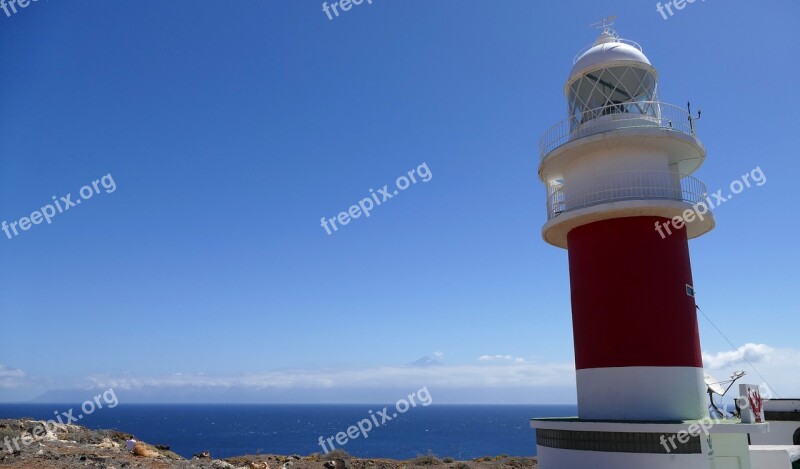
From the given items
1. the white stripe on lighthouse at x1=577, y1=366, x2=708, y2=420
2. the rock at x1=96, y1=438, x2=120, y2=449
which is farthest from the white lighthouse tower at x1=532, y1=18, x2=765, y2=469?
the rock at x1=96, y1=438, x2=120, y2=449

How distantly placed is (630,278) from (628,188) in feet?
7.16

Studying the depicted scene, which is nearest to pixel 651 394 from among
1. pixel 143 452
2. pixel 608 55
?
pixel 608 55

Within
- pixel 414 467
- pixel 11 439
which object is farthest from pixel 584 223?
pixel 11 439

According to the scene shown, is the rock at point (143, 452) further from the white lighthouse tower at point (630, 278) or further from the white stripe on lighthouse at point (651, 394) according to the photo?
the white stripe on lighthouse at point (651, 394)

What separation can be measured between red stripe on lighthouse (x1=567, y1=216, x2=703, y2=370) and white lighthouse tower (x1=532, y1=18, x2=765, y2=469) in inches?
1.0

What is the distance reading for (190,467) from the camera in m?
15.6

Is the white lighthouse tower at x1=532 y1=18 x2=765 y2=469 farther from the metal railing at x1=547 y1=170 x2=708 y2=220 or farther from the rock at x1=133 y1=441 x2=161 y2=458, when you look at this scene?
the rock at x1=133 y1=441 x2=161 y2=458

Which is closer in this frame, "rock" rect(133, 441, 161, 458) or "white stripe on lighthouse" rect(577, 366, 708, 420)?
"white stripe on lighthouse" rect(577, 366, 708, 420)

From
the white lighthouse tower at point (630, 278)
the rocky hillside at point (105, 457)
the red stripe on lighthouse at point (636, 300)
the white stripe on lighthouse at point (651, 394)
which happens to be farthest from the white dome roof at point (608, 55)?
the rocky hillside at point (105, 457)

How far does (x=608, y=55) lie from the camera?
15023 millimetres

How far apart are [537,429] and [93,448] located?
501 inches

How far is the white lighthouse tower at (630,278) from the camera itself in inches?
504

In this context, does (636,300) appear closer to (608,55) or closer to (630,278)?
(630,278)

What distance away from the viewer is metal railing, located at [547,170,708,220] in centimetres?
1400
